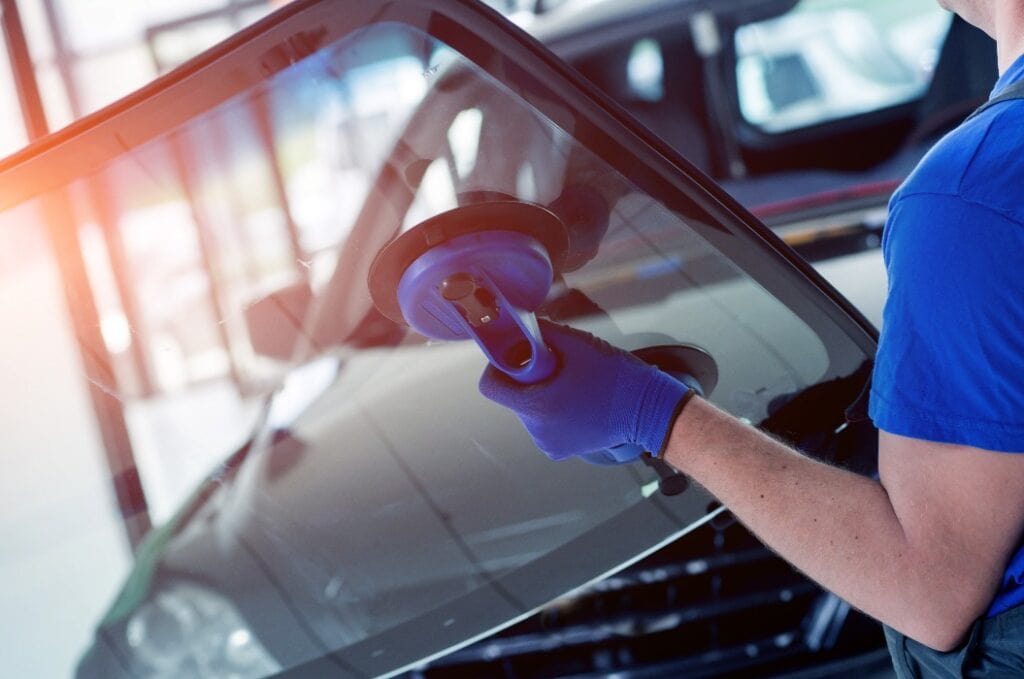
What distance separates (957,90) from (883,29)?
0.38 meters

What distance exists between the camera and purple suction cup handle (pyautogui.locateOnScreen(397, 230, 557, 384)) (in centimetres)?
90

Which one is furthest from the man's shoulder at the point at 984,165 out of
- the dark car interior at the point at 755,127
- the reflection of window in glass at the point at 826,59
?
the reflection of window in glass at the point at 826,59

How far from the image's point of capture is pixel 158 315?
1.33m

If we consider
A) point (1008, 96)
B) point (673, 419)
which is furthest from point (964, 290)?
point (673, 419)

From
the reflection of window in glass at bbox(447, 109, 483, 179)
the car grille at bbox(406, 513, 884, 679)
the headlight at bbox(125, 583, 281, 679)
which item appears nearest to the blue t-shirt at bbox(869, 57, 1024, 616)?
the reflection of window in glass at bbox(447, 109, 483, 179)

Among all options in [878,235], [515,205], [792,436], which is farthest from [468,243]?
[878,235]

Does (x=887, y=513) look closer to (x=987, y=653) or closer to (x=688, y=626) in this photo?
(x=987, y=653)

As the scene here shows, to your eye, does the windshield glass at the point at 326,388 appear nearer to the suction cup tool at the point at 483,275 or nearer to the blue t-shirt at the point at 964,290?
the suction cup tool at the point at 483,275

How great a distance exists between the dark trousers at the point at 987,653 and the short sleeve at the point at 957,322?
191 millimetres

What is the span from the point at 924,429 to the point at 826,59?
10.4 feet

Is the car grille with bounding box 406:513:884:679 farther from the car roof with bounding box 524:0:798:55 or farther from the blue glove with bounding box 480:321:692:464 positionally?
the car roof with bounding box 524:0:798:55

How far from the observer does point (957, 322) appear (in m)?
0.88

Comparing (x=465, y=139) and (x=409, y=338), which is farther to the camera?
(x=409, y=338)

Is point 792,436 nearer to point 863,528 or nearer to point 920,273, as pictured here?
point 863,528
